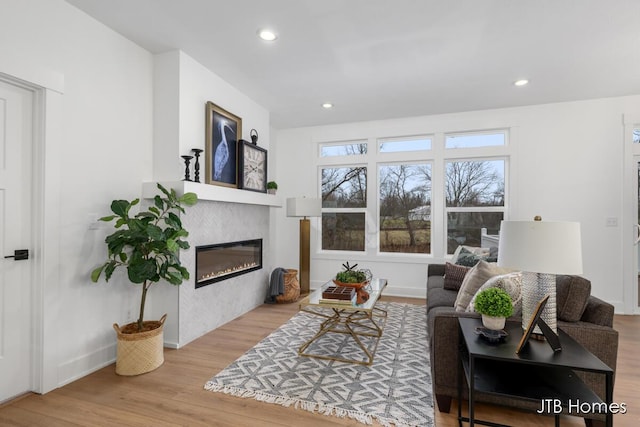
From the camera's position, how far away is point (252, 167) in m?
4.03

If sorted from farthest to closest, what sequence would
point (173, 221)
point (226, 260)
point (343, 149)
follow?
point (343, 149) → point (226, 260) → point (173, 221)

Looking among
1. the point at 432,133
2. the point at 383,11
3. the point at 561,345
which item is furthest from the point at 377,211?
the point at 561,345

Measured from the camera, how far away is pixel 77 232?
241 cm

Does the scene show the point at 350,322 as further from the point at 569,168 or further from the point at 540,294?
the point at 569,168

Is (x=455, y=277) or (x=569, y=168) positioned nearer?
(x=455, y=277)

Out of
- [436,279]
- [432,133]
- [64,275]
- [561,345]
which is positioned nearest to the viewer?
[561,345]

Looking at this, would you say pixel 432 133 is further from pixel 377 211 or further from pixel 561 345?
pixel 561 345

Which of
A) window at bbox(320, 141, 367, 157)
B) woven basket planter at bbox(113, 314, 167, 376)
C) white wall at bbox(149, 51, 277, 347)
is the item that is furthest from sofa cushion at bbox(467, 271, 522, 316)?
window at bbox(320, 141, 367, 157)

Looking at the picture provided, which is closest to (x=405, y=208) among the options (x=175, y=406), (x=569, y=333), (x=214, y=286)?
(x=214, y=286)

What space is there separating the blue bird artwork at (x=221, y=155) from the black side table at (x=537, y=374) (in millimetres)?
2737

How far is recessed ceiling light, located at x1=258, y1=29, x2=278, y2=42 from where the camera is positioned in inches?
106

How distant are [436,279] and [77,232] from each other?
11.2 feet

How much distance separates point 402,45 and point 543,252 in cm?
215

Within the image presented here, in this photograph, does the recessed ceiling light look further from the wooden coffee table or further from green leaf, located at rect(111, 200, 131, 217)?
the wooden coffee table
